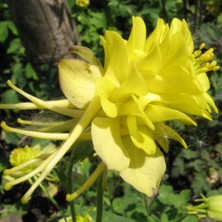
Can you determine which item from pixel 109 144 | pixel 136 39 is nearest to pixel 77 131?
pixel 109 144

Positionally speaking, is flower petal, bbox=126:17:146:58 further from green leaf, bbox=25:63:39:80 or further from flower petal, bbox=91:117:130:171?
green leaf, bbox=25:63:39:80

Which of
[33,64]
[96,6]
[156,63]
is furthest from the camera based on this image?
[96,6]

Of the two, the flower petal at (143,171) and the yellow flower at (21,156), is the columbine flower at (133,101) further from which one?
the yellow flower at (21,156)

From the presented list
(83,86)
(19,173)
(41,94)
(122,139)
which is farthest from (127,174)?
(41,94)

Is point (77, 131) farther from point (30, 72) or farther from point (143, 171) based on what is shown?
point (30, 72)

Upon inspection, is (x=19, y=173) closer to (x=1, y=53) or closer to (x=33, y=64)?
(x=33, y=64)

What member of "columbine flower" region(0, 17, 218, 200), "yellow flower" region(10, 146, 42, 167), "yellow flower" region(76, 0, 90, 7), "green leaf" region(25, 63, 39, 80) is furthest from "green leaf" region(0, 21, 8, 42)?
"columbine flower" region(0, 17, 218, 200)

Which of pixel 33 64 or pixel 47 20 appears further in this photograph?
pixel 33 64
